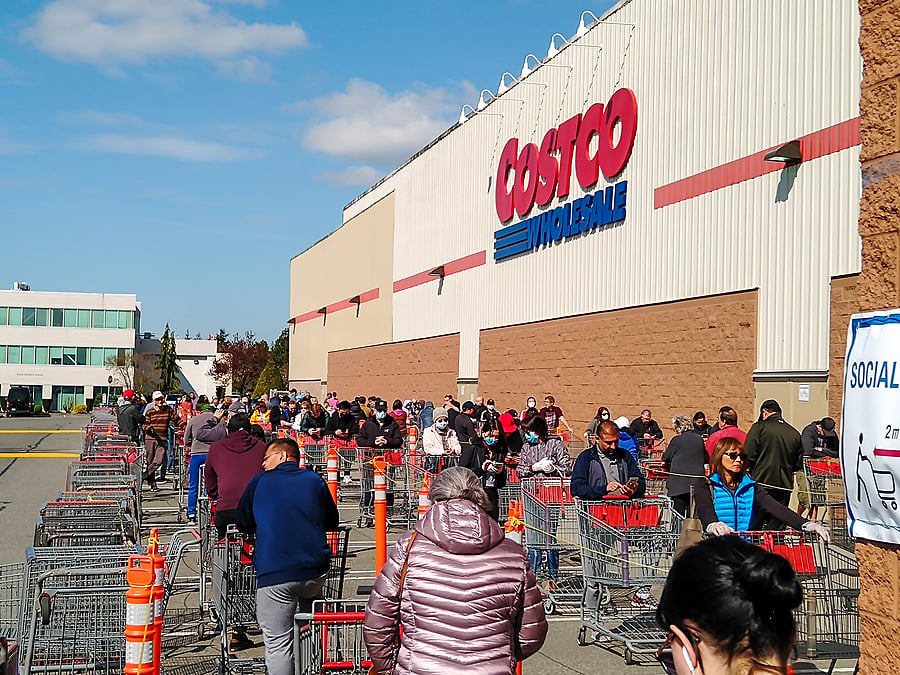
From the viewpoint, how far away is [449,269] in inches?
1658

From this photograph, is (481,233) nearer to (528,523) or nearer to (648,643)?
(528,523)

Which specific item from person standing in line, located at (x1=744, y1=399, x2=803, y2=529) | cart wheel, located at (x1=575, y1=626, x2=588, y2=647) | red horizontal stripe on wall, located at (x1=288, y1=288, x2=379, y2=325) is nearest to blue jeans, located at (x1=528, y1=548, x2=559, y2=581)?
cart wheel, located at (x1=575, y1=626, x2=588, y2=647)

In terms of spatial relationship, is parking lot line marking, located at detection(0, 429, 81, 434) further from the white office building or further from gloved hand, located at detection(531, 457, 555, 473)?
the white office building

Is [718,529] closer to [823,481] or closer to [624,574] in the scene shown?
[624,574]

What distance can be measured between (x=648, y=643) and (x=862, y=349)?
471cm

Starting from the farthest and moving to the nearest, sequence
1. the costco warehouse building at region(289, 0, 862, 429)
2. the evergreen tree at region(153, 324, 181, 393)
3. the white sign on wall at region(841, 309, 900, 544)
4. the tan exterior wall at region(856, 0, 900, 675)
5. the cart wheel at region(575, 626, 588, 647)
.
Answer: the evergreen tree at region(153, 324, 181, 393) < the costco warehouse building at region(289, 0, 862, 429) < the cart wheel at region(575, 626, 588, 647) < the tan exterior wall at region(856, 0, 900, 675) < the white sign on wall at region(841, 309, 900, 544)

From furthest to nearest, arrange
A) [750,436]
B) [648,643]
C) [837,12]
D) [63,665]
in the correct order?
[837,12], [750,436], [648,643], [63,665]

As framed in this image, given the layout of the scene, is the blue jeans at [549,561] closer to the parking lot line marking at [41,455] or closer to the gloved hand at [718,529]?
the gloved hand at [718,529]

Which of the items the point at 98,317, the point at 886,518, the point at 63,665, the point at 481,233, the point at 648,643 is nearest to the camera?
the point at 886,518

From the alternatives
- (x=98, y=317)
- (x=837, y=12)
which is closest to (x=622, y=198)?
(x=837, y=12)

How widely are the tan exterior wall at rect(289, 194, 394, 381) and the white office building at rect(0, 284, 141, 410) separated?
33.5m

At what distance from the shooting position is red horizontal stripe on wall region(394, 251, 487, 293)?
38781 millimetres

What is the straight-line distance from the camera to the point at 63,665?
718cm

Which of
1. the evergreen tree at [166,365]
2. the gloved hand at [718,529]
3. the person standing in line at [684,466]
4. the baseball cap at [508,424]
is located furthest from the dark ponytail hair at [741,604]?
the evergreen tree at [166,365]
